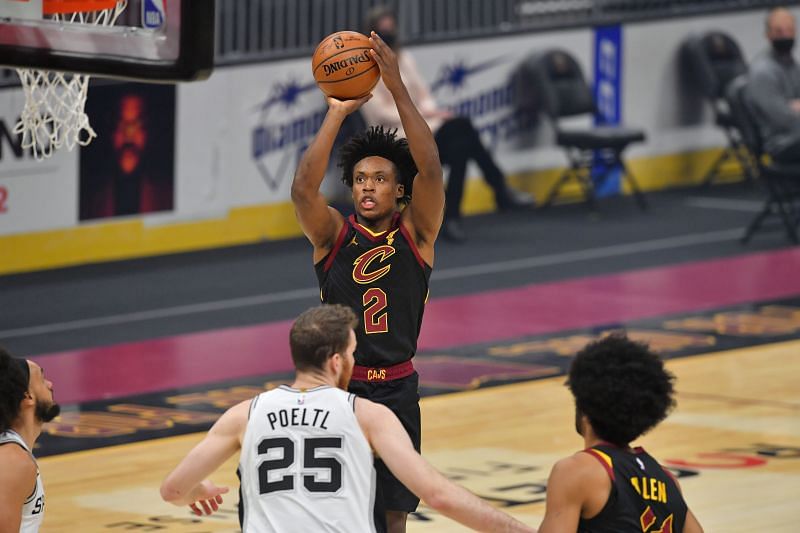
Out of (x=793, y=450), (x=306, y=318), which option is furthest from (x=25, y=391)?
(x=793, y=450)

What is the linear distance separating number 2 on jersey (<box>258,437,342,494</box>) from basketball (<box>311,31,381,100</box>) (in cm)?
Result: 216

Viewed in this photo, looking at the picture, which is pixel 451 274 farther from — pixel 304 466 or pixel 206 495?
pixel 304 466

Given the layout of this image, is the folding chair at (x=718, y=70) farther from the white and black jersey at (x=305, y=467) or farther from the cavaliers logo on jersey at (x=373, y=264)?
the white and black jersey at (x=305, y=467)

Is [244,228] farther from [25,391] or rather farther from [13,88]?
[25,391]

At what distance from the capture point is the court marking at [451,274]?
1300 cm

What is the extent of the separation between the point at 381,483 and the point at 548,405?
4245mm

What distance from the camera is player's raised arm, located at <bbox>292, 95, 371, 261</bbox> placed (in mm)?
6509

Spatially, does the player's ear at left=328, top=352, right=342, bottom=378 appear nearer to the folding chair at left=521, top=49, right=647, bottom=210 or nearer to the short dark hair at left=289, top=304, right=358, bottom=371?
the short dark hair at left=289, top=304, right=358, bottom=371

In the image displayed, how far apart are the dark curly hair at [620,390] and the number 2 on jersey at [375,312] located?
1.60m

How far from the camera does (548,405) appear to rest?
10562 millimetres

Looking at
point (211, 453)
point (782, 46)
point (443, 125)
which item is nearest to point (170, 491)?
point (211, 453)

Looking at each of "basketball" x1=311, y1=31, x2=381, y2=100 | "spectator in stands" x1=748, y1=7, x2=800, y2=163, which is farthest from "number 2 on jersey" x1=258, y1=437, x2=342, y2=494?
"spectator in stands" x1=748, y1=7, x2=800, y2=163

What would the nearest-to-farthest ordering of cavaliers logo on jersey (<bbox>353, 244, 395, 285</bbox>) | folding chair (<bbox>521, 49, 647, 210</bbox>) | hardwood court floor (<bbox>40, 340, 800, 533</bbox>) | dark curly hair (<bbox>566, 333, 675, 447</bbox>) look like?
dark curly hair (<bbox>566, 333, 675, 447</bbox>), cavaliers logo on jersey (<bbox>353, 244, 395, 285</bbox>), hardwood court floor (<bbox>40, 340, 800, 533</bbox>), folding chair (<bbox>521, 49, 647, 210</bbox>)

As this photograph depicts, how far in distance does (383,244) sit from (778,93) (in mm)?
9562
